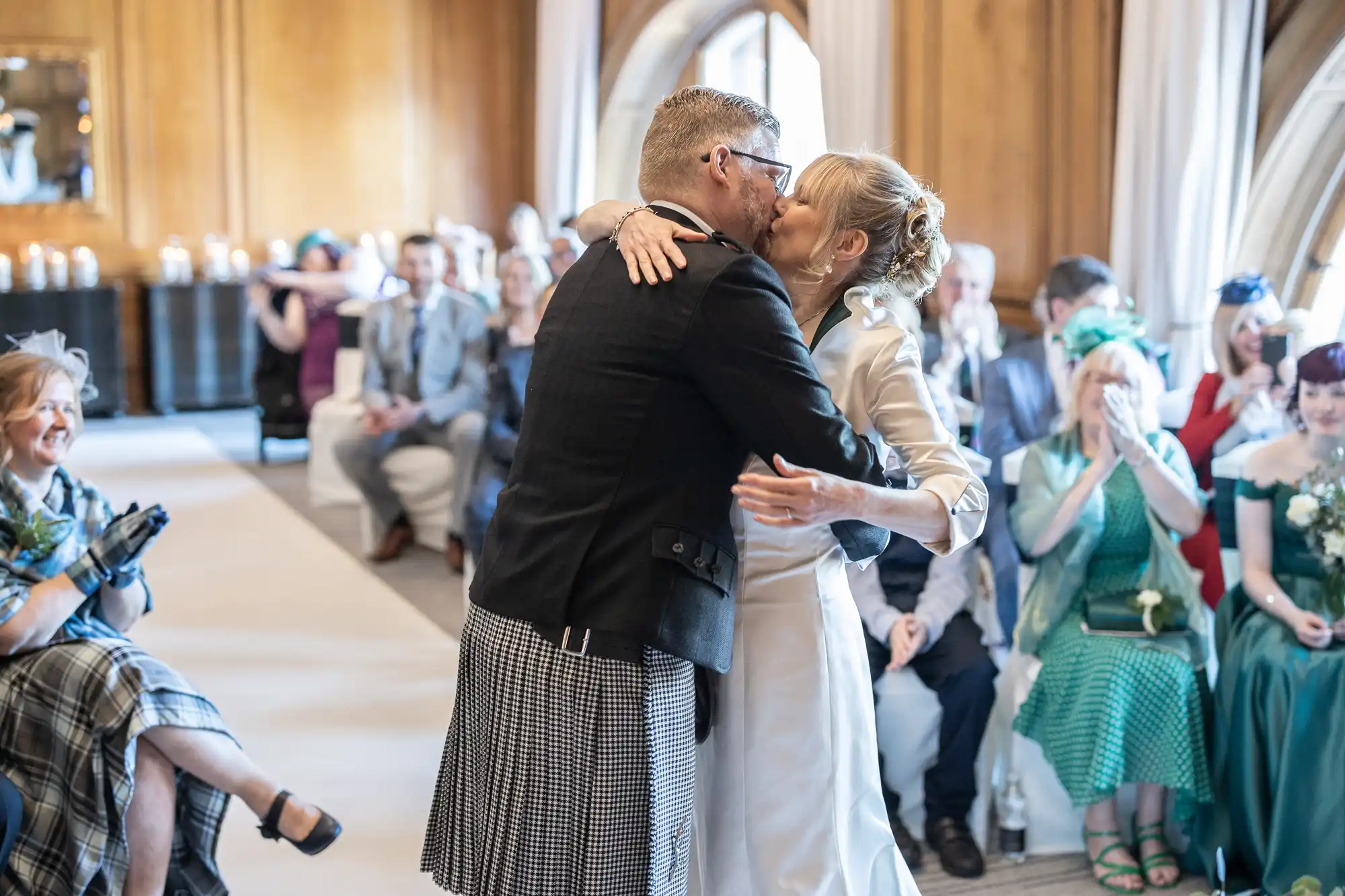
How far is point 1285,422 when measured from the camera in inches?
166

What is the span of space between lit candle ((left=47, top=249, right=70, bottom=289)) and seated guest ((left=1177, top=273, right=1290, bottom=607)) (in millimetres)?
7562

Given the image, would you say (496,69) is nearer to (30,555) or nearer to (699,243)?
(30,555)

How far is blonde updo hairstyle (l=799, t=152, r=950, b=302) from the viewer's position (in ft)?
6.52

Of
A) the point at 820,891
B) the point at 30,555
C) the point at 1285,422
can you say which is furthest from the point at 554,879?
the point at 1285,422

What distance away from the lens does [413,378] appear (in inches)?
255

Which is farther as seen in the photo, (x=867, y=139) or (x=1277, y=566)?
(x=867, y=139)

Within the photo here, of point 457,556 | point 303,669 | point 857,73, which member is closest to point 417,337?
point 457,556

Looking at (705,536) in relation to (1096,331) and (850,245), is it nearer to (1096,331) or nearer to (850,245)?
(850,245)

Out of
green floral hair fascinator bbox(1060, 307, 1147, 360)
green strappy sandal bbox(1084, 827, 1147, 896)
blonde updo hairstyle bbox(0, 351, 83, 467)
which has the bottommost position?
green strappy sandal bbox(1084, 827, 1147, 896)

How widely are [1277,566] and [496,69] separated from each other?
8.81 meters

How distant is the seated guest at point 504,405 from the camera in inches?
221

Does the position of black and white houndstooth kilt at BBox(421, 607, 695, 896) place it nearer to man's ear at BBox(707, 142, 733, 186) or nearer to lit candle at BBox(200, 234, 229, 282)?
man's ear at BBox(707, 142, 733, 186)

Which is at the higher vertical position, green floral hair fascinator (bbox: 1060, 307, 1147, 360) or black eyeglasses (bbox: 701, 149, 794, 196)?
black eyeglasses (bbox: 701, 149, 794, 196)

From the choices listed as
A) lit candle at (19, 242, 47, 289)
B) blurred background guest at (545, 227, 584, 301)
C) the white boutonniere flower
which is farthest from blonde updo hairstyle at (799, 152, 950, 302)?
lit candle at (19, 242, 47, 289)
